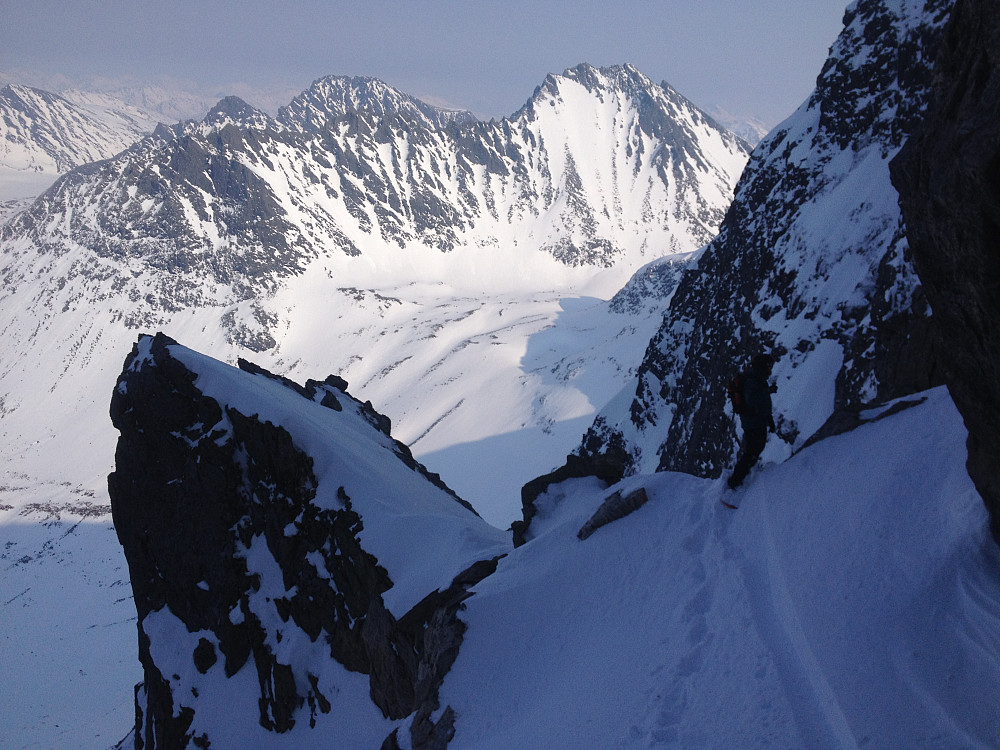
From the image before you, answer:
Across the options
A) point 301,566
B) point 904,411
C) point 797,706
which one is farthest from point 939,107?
point 301,566

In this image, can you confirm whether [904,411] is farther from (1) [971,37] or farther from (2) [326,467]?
(2) [326,467]

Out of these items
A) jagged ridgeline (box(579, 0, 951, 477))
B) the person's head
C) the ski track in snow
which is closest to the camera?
the ski track in snow

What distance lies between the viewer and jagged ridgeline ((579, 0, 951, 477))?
64.7ft

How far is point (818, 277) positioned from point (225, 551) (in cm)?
2668

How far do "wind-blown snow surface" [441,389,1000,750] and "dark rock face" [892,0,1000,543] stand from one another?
3.43ft

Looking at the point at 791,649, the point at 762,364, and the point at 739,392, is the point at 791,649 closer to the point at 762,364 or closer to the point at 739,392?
the point at 739,392

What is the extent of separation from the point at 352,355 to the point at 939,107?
17952 cm

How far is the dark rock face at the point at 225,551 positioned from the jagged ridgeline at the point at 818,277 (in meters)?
16.1

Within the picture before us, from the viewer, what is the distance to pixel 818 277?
993 inches

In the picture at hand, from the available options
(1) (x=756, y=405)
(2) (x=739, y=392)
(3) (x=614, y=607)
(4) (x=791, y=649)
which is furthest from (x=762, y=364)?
(4) (x=791, y=649)

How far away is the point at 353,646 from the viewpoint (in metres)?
18.3

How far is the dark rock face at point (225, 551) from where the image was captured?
790 inches

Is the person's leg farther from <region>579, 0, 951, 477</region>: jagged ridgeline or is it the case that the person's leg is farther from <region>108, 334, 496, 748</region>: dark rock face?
<region>108, 334, 496, 748</region>: dark rock face

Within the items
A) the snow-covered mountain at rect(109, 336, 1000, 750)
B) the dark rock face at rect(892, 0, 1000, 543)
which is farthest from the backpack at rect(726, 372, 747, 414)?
the dark rock face at rect(892, 0, 1000, 543)
